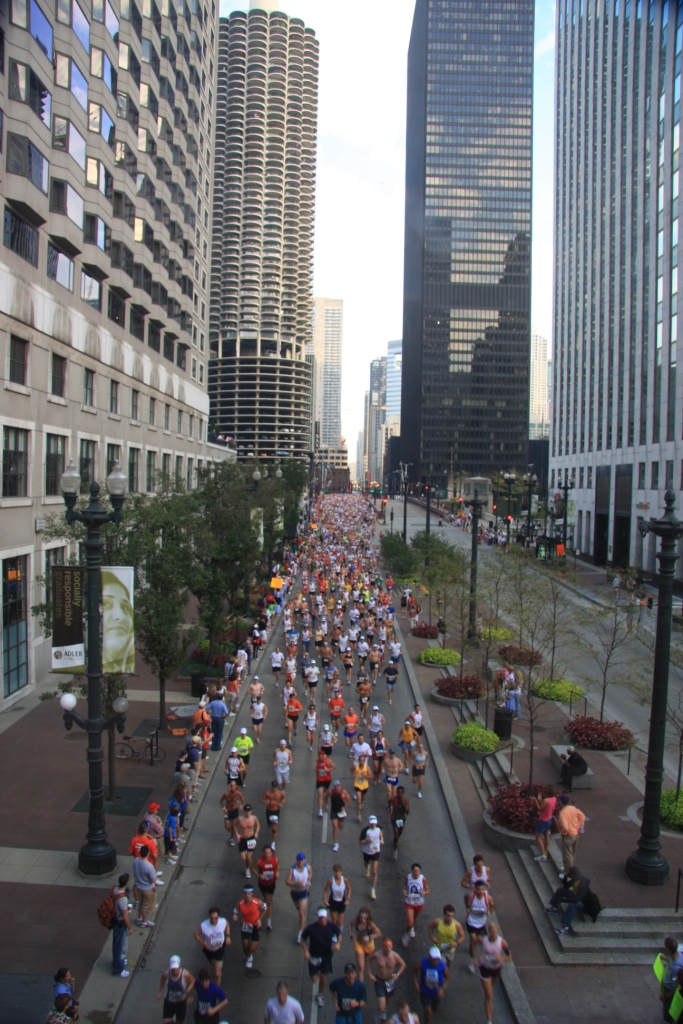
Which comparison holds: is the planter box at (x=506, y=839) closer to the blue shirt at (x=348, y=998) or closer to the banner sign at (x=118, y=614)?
the blue shirt at (x=348, y=998)

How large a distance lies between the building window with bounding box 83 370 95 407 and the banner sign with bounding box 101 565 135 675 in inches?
727

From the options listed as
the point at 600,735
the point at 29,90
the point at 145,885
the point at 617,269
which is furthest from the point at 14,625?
the point at 617,269

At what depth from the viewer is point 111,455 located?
1351 inches

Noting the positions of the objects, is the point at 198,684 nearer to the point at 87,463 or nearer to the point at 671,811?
the point at 87,463

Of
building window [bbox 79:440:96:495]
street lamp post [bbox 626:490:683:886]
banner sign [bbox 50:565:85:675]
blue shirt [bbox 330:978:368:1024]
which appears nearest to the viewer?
blue shirt [bbox 330:978:368:1024]

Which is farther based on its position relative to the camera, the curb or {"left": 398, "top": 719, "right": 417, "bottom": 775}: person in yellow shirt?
{"left": 398, "top": 719, "right": 417, "bottom": 775}: person in yellow shirt

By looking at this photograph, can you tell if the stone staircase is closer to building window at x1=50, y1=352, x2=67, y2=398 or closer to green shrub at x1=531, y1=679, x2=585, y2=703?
green shrub at x1=531, y1=679, x2=585, y2=703

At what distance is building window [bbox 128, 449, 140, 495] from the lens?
123 ft

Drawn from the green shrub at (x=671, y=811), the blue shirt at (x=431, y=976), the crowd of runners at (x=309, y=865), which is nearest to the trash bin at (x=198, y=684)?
the crowd of runners at (x=309, y=865)

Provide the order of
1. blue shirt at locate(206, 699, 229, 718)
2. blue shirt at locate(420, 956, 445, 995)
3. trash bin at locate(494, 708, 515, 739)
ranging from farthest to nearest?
trash bin at locate(494, 708, 515, 739)
blue shirt at locate(206, 699, 229, 718)
blue shirt at locate(420, 956, 445, 995)

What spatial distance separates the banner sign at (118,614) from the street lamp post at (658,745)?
964 centimetres

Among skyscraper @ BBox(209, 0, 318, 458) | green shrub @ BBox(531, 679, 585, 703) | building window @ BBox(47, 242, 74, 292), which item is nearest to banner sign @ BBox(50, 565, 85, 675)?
green shrub @ BBox(531, 679, 585, 703)

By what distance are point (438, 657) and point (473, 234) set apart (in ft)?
A: 569

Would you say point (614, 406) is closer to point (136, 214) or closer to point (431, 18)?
point (136, 214)
